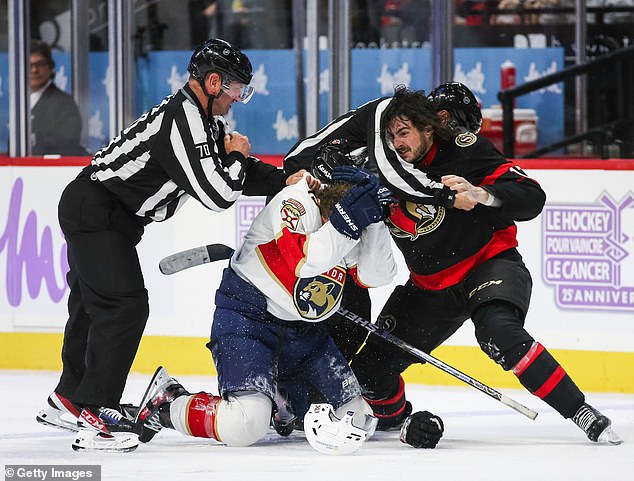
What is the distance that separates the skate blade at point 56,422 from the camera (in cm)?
344

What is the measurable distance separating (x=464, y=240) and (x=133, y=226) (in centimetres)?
89

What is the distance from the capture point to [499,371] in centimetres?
454

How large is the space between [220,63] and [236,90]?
9 cm

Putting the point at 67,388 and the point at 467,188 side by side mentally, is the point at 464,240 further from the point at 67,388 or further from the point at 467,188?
the point at 67,388

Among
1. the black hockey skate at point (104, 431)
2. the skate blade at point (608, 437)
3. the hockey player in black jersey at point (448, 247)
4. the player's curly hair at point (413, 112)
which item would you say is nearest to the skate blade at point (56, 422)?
the black hockey skate at point (104, 431)

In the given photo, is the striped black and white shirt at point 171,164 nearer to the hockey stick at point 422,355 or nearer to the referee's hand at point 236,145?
the referee's hand at point 236,145

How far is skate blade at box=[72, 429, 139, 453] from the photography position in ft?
10.5

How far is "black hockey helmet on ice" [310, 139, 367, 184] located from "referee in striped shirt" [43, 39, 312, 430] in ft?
0.25

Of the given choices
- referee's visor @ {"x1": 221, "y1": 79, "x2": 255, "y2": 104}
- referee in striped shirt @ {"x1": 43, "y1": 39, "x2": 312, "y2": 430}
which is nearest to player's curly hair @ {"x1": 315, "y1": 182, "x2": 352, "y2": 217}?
referee in striped shirt @ {"x1": 43, "y1": 39, "x2": 312, "y2": 430}

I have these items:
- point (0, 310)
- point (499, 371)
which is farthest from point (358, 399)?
point (0, 310)

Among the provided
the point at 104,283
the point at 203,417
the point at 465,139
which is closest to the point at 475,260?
the point at 465,139

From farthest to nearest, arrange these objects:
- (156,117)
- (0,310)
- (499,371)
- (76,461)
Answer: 1. (0,310)
2. (499,371)
3. (156,117)
4. (76,461)

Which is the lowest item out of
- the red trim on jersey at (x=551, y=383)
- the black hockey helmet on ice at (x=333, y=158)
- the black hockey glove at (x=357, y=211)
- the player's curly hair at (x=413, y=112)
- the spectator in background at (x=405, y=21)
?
the red trim on jersey at (x=551, y=383)

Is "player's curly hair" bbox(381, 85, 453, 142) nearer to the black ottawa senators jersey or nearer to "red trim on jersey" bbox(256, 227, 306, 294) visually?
the black ottawa senators jersey
